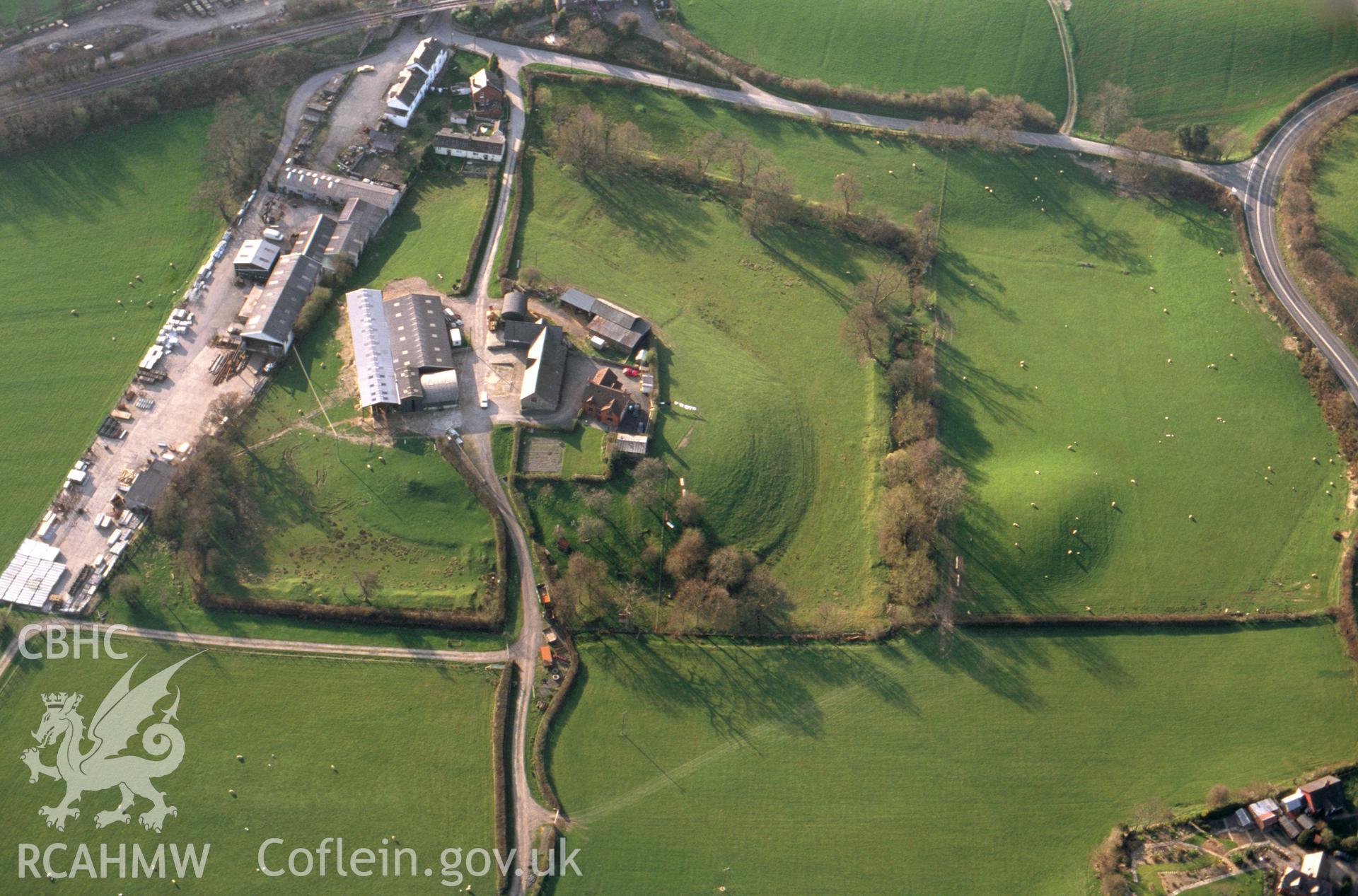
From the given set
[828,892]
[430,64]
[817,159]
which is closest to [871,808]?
[828,892]

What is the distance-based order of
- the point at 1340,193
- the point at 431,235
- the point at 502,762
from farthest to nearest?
1. the point at 1340,193
2. the point at 431,235
3. the point at 502,762

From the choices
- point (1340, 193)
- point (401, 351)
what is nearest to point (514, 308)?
point (401, 351)

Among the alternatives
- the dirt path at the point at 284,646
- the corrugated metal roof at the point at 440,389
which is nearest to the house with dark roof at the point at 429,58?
the corrugated metal roof at the point at 440,389

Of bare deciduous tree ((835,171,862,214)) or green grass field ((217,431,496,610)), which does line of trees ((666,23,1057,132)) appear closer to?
bare deciduous tree ((835,171,862,214))

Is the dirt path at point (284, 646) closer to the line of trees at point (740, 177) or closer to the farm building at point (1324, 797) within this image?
the line of trees at point (740, 177)

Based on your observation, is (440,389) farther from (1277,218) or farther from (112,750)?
(1277,218)

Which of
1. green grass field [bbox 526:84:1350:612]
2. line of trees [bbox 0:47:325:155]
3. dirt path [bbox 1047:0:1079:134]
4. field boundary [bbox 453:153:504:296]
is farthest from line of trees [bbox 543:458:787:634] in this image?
dirt path [bbox 1047:0:1079:134]
